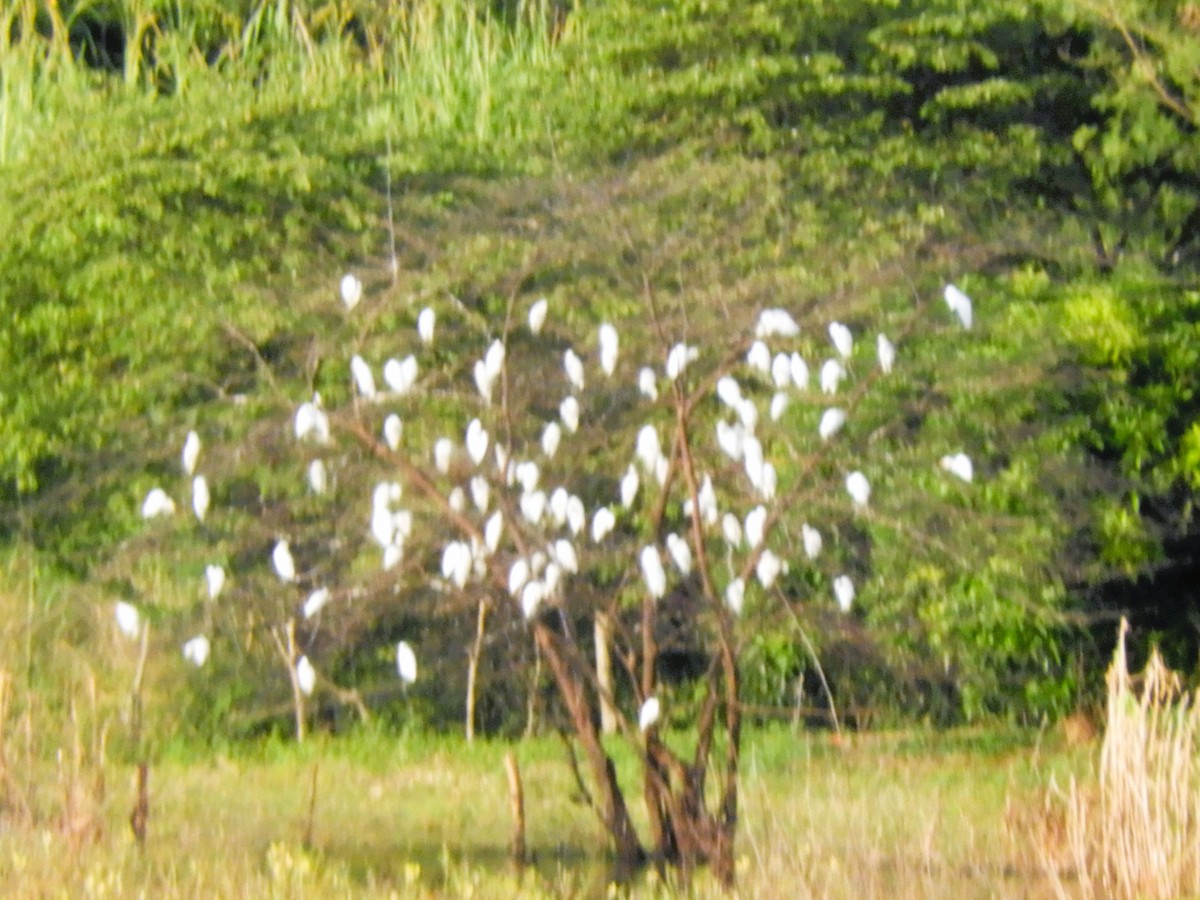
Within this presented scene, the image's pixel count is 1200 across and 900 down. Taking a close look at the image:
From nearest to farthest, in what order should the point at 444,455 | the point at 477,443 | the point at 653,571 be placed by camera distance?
the point at 653,571
the point at 477,443
the point at 444,455

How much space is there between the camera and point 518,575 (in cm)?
562

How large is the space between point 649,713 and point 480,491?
3.00ft

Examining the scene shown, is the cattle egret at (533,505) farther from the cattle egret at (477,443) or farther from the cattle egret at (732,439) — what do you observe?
the cattle egret at (732,439)

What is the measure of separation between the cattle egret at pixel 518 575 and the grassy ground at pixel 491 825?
3.40 feet

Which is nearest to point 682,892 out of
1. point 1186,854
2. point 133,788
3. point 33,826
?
point 1186,854

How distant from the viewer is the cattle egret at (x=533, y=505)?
580cm

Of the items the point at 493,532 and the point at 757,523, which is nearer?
the point at 493,532

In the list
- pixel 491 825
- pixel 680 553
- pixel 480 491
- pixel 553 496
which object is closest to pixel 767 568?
pixel 680 553

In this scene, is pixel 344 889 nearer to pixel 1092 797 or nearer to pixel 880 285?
pixel 1092 797

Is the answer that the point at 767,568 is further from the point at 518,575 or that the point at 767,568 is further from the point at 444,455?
the point at 444,455

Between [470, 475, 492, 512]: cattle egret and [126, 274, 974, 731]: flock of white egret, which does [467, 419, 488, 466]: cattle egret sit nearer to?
[126, 274, 974, 731]: flock of white egret

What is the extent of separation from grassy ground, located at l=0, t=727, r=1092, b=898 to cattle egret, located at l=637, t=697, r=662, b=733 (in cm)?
55

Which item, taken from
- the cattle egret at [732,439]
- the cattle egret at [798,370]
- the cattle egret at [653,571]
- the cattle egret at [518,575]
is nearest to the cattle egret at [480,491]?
the cattle egret at [518,575]

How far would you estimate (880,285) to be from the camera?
8094 mm
